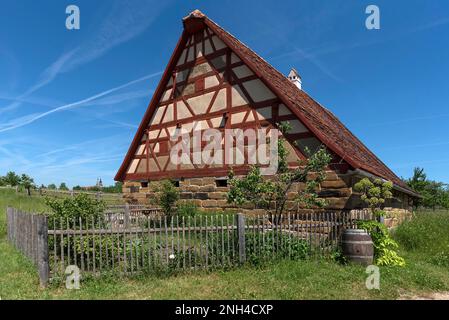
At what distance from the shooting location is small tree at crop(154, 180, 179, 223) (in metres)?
13.1

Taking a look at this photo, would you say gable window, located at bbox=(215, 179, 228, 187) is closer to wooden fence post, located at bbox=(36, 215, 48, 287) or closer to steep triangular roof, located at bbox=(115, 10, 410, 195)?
steep triangular roof, located at bbox=(115, 10, 410, 195)

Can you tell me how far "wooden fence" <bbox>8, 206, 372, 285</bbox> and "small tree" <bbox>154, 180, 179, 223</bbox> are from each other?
5126 millimetres

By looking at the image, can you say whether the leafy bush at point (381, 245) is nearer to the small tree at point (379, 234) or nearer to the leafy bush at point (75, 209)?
the small tree at point (379, 234)

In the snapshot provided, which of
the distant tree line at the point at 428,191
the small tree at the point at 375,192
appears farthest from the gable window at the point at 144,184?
the distant tree line at the point at 428,191

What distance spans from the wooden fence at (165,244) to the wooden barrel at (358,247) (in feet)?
1.91

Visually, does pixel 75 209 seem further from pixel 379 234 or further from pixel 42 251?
pixel 379 234

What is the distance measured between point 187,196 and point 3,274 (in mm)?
7488

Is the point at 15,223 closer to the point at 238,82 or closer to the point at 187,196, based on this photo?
the point at 187,196

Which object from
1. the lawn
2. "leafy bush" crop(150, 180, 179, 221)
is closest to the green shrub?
"leafy bush" crop(150, 180, 179, 221)

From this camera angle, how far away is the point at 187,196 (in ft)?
45.5

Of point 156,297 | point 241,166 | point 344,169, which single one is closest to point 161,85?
point 241,166

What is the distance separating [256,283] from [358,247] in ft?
8.81

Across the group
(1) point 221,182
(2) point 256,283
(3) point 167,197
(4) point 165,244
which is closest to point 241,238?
(2) point 256,283

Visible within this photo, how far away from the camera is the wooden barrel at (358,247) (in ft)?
25.0
